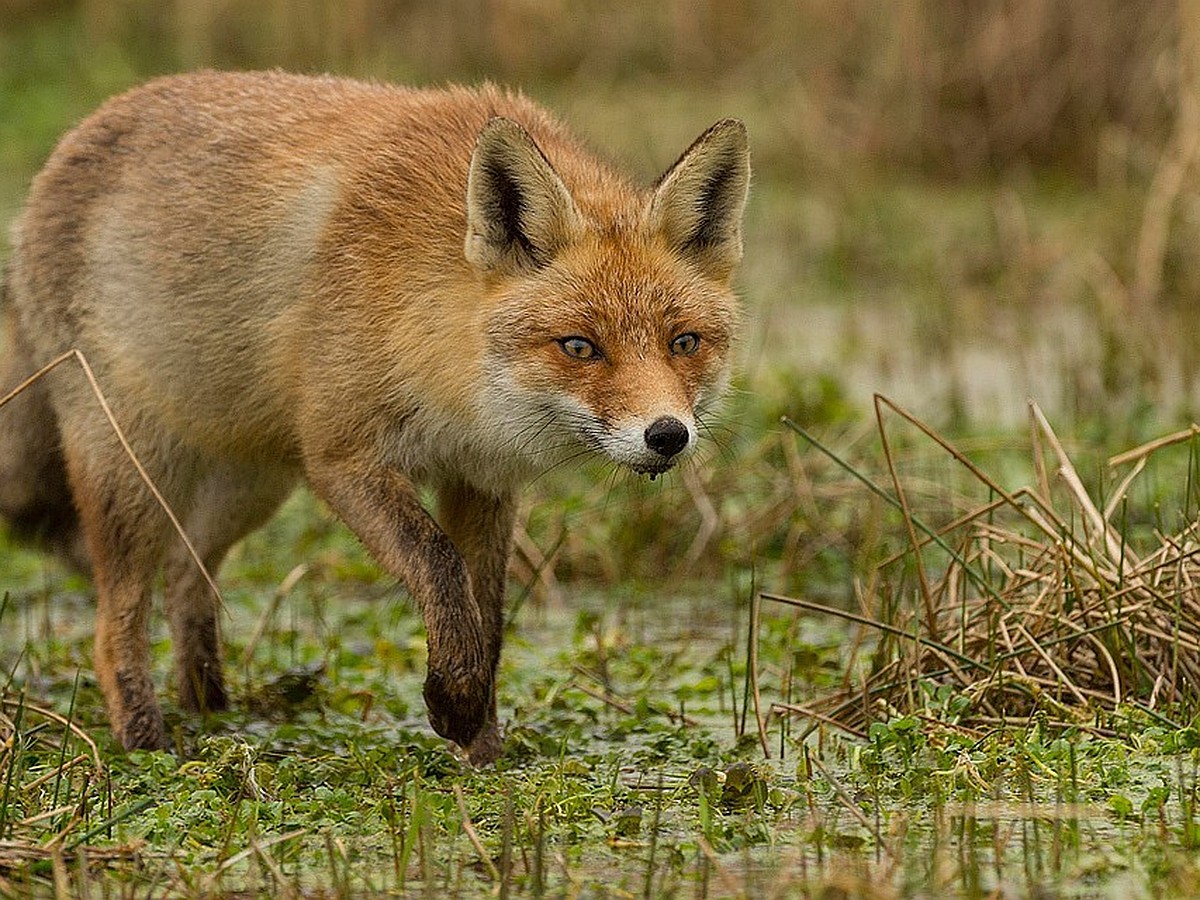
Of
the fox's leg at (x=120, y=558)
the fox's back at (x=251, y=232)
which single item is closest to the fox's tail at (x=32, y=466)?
the fox's back at (x=251, y=232)

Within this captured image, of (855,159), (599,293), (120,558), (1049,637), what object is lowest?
(1049,637)

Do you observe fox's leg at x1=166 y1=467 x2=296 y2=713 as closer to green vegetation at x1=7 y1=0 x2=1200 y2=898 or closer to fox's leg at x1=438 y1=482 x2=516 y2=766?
green vegetation at x1=7 y1=0 x2=1200 y2=898

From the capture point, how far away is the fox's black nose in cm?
496

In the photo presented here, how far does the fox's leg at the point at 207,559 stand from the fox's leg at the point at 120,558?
0.77ft

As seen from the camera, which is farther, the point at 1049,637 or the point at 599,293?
the point at 1049,637

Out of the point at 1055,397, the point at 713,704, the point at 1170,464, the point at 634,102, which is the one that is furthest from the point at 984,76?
the point at 713,704

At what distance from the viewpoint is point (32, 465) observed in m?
Result: 6.59

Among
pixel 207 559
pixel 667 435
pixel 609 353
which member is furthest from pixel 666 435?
pixel 207 559

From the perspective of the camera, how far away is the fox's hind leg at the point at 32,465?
6566 millimetres

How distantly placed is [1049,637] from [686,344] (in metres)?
1.40

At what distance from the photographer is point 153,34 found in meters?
16.2

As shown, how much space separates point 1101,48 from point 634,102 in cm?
368

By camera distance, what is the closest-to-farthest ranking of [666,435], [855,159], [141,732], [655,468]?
[666,435], [655,468], [141,732], [855,159]

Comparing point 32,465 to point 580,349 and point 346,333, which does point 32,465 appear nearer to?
point 346,333
